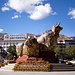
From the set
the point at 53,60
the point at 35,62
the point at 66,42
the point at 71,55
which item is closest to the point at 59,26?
the point at 53,60

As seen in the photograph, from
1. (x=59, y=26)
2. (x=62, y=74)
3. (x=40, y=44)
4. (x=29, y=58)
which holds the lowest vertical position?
(x=62, y=74)

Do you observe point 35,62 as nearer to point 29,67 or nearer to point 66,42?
point 29,67

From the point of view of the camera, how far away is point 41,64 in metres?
21.7

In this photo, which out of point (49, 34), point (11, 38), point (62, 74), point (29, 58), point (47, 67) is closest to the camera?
point (62, 74)

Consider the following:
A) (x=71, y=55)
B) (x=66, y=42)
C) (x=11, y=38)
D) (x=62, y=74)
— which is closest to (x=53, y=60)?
(x=62, y=74)

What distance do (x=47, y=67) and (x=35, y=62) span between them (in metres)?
1.60

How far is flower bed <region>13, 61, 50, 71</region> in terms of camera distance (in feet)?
69.3

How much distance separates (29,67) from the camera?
70.5ft

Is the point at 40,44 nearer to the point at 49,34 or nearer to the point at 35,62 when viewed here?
the point at 49,34

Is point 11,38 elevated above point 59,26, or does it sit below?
above

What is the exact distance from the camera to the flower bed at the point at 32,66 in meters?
21.1

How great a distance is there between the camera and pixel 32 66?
21.5 meters

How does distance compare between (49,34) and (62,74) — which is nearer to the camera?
(62,74)

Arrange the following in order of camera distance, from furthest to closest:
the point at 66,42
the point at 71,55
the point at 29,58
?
the point at 66,42, the point at 71,55, the point at 29,58
